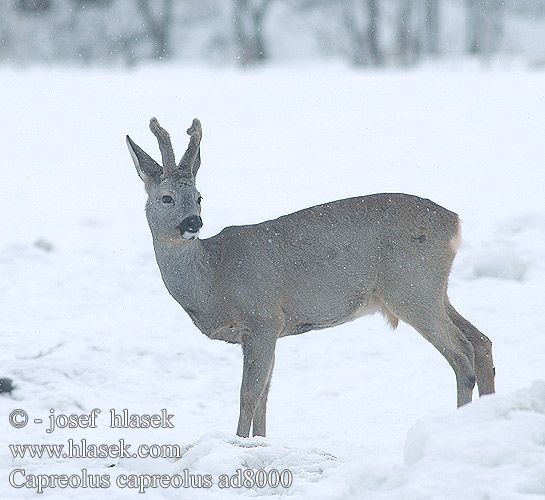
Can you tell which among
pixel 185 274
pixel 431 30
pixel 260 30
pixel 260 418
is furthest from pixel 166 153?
pixel 431 30

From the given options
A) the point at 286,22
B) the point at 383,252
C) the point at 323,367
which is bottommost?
the point at 323,367

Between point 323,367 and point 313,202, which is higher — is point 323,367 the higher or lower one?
the lower one

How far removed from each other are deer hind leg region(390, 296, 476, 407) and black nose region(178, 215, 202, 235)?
59.4 inches

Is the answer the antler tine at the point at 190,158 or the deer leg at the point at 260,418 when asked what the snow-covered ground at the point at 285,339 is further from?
the antler tine at the point at 190,158

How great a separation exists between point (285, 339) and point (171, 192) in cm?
302

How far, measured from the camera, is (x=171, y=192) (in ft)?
21.9

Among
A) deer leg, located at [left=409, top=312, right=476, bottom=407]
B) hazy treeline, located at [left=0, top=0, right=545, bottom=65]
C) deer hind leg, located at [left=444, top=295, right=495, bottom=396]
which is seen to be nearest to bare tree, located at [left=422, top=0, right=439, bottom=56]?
hazy treeline, located at [left=0, top=0, right=545, bottom=65]

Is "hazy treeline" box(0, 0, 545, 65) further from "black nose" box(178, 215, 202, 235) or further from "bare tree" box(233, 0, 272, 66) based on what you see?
"black nose" box(178, 215, 202, 235)

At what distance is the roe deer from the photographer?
22.4 ft

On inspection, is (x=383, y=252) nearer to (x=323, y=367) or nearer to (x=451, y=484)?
(x=323, y=367)

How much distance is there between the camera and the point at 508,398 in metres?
4.84

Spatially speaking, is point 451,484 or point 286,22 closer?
point 451,484

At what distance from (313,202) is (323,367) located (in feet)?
15.1

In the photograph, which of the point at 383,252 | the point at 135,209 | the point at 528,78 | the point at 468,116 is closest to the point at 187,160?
the point at 383,252
